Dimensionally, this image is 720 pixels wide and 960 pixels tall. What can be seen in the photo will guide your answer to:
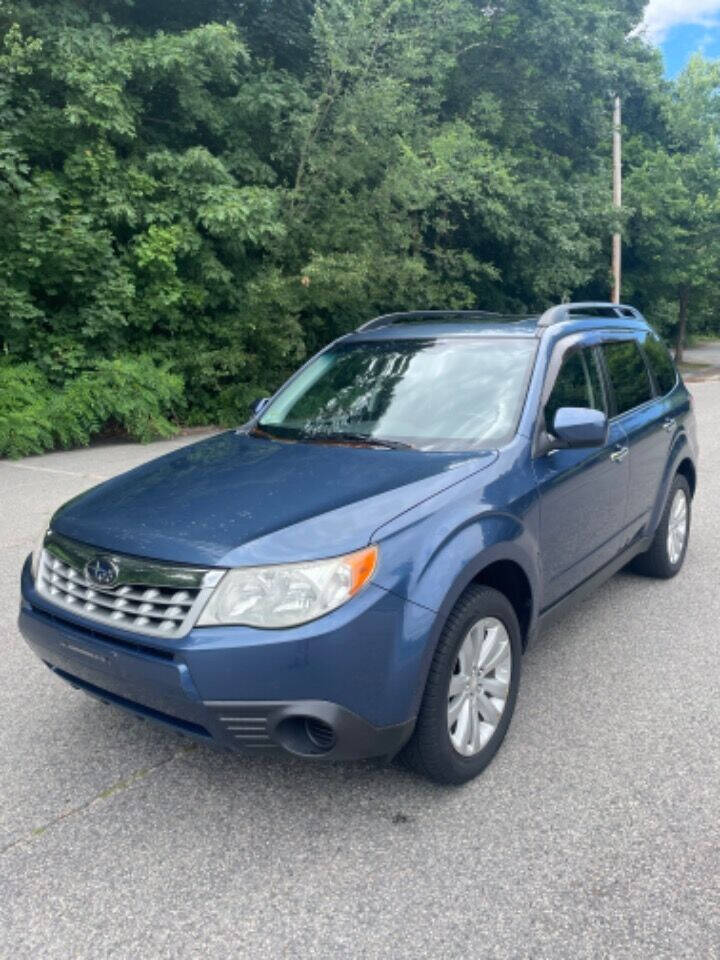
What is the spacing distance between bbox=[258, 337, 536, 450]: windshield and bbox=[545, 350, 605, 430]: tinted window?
17 cm

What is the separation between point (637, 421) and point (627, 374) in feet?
0.94

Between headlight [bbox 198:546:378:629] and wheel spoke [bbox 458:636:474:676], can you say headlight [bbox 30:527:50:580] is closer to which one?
headlight [bbox 198:546:378:629]

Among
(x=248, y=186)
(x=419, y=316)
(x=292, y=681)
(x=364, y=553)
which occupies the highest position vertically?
(x=248, y=186)

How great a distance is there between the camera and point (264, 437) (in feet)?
12.7

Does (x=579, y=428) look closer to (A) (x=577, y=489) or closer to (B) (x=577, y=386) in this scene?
(A) (x=577, y=489)

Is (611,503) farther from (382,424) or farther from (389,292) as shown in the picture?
(389,292)

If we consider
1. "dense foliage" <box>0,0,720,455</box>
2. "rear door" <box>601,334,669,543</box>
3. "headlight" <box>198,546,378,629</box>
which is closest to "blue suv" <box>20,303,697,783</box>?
"headlight" <box>198,546,378,629</box>

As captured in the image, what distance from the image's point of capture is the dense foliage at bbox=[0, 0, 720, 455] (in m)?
11.5

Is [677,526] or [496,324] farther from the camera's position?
[677,526]

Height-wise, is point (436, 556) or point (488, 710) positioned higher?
point (436, 556)

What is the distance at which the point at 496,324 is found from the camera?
411cm

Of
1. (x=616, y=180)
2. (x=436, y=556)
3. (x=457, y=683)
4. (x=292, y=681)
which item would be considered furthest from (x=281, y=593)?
(x=616, y=180)

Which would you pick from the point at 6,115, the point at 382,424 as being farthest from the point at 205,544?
the point at 6,115

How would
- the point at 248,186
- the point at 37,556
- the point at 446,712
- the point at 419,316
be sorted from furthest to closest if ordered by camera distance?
1. the point at 248,186
2. the point at 419,316
3. the point at 37,556
4. the point at 446,712
